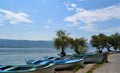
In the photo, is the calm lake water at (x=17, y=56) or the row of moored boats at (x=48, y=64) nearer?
the row of moored boats at (x=48, y=64)

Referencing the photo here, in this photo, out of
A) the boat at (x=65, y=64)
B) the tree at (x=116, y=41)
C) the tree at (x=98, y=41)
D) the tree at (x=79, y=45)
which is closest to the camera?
the boat at (x=65, y=64)

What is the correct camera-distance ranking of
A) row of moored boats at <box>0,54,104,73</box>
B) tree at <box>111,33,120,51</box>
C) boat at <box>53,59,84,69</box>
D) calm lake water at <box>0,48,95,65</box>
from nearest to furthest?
row of moored boats at <box>0,54,104,73</box> < boat at <box>53,59,84,69</box> < calm lake water at <box>0,48,95,65</box> < tree at <box>111,33,120,51</box>

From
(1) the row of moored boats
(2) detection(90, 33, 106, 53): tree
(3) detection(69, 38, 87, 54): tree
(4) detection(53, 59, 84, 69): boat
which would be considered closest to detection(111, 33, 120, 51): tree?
(2) detection(90, 33, 106, 53): tree

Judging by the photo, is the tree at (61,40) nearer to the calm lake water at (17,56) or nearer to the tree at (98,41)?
the calm lake water at (17,56)

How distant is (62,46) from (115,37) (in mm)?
48929

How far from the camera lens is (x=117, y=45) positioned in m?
101

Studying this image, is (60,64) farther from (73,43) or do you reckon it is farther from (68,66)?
(73,43)

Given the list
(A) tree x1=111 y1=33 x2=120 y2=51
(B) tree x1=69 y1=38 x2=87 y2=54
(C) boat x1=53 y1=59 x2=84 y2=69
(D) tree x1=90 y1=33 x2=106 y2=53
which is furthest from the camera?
(A) tree x1=111 y1=33 x2=120 y2=51

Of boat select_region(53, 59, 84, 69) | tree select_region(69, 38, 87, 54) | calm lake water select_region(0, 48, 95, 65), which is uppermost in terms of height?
tree select_region(69, 38, 87, 54)

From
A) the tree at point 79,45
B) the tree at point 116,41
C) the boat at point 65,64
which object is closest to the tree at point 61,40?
the tree at point 79,45

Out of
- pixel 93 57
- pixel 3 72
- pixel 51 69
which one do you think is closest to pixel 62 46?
pixel 93 57

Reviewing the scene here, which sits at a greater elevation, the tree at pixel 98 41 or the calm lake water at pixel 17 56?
the tree at pixel 98 41

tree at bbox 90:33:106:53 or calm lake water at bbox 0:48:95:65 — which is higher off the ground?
tree at bbox 90:33:106:53

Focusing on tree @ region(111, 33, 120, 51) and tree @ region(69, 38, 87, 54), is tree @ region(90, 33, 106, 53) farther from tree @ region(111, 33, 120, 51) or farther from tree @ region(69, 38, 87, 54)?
tree @ region(69, 38, 87, 54)
